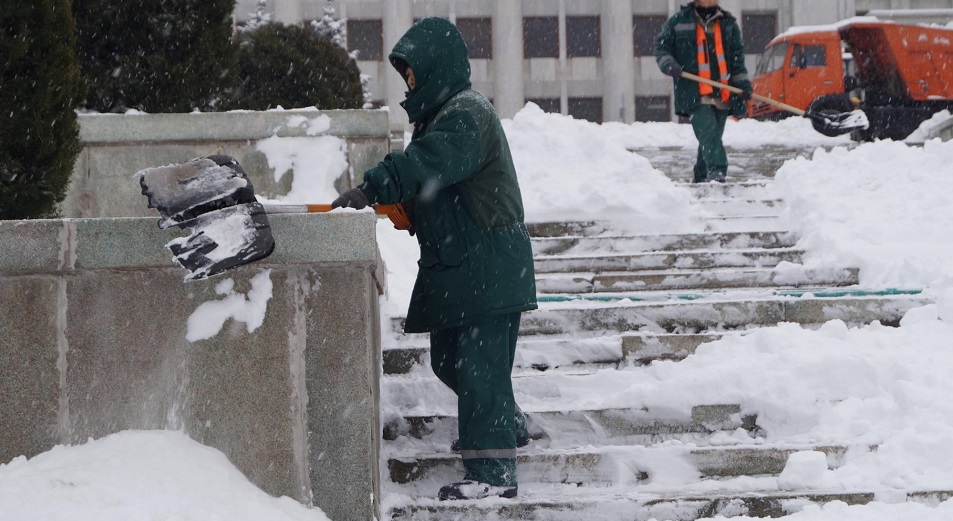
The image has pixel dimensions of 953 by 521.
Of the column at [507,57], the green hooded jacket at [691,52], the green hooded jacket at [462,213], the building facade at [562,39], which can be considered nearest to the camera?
the green hooded jacket at [462,213]

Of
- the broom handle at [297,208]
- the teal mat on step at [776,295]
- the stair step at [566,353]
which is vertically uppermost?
the broom handle at [297,208]

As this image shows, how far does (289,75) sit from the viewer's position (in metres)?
10.3

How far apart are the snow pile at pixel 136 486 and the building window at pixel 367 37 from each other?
30540 mm

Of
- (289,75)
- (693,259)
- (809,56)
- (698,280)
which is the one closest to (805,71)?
(809,56)

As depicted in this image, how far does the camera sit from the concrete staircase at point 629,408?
3.73 meters

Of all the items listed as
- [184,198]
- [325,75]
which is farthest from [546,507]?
[325,75]

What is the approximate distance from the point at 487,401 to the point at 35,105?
86.3 inches

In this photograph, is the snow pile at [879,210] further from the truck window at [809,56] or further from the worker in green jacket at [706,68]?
the truck window at [809,56]

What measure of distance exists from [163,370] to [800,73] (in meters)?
16.8

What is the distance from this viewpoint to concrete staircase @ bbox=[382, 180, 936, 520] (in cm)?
373

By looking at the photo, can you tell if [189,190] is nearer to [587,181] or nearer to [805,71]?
[587,181]

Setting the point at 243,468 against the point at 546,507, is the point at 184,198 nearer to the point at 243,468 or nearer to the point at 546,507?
the point at 243,468

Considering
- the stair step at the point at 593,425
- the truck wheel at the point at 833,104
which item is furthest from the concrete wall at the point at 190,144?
the truck wheel at the point at 833,104

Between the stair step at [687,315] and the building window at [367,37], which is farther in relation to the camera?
the building window at [367,37]
